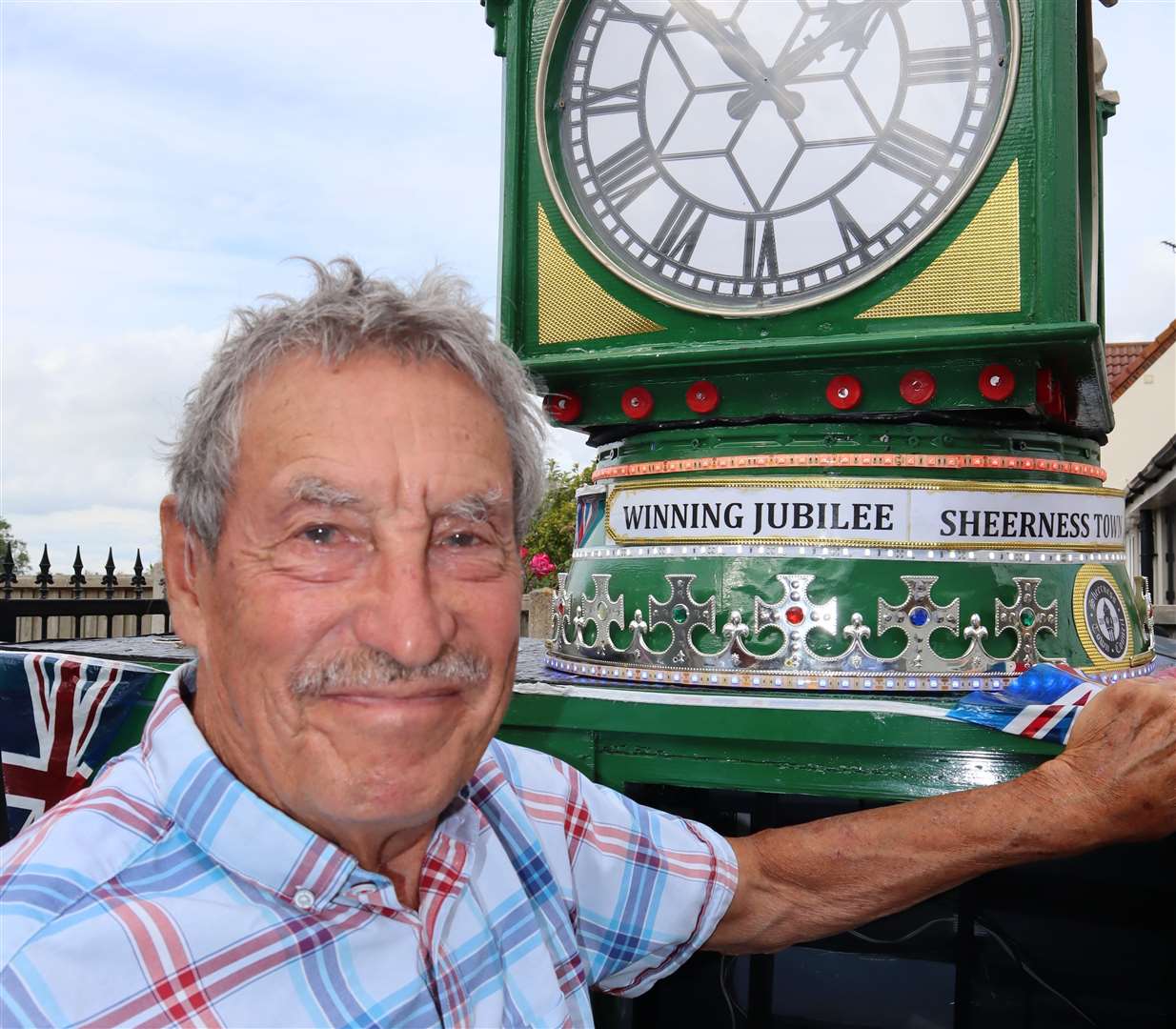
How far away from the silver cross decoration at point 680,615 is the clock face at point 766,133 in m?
0.70

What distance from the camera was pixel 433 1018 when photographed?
136 cm

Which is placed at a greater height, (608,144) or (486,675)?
(608,144)

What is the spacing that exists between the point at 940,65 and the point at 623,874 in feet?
6.45

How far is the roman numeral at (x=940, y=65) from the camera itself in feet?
8.25

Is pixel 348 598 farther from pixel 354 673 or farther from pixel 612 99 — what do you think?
pixel 612 99

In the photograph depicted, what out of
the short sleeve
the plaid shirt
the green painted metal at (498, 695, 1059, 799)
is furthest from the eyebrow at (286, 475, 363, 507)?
the green painted metal at (498, 695, 1059, 799)

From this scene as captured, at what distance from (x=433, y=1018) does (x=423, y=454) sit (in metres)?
0.71

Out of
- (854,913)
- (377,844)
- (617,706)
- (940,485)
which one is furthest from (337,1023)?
(940,485)

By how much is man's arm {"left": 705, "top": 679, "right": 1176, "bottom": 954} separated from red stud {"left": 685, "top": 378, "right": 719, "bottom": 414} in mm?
1103

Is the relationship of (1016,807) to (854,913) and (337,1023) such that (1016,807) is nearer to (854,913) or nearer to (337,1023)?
(854,913)

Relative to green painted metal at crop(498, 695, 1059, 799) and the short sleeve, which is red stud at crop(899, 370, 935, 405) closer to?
green painted metal at crop(498, 695, 1059, 799)

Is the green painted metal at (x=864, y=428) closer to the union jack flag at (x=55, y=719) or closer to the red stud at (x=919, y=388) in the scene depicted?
the red stud at (x=919, y=388)

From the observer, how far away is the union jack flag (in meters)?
2.89

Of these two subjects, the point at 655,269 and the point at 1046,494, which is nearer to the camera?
the point at 1046,494
